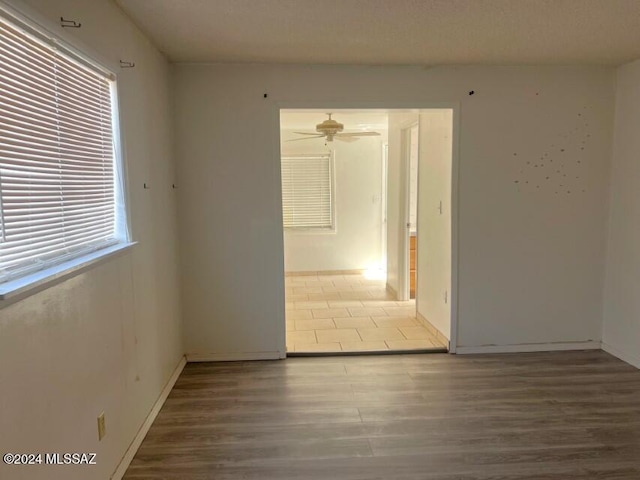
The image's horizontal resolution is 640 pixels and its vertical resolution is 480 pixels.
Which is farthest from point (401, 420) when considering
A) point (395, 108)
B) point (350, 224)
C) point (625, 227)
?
point (350, 224)

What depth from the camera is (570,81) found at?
3.57 m

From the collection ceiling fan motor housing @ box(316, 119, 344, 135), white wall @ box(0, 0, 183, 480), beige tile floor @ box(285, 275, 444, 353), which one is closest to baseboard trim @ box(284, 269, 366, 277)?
beige tile floor @ box(285, 275, 444, 353)

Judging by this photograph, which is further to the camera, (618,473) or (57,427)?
(618,473)

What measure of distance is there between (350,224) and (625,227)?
4.17 m

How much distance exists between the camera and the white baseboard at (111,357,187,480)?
2.18m

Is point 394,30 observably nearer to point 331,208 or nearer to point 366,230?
point 331,208

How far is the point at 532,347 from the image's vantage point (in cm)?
381

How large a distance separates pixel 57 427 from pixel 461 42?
297 centimetres

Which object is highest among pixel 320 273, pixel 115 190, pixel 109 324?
pixel 115 190

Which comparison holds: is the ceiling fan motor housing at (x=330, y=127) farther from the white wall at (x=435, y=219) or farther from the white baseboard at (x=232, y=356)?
the white baseboard at (x=232, y=356)

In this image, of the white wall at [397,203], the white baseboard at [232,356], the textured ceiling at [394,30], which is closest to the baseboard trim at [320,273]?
the white wall at [397,203]

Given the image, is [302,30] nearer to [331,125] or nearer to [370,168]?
[331,125]

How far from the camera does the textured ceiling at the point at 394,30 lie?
232 cm

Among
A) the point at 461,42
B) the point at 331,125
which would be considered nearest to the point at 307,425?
the point at 461,42
